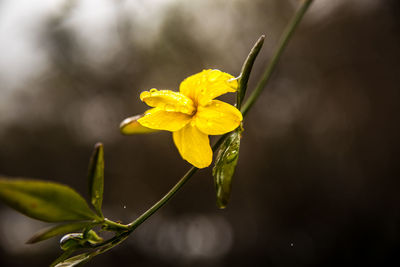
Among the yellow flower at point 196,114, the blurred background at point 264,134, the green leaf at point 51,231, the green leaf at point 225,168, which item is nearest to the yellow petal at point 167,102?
the yellow flower at point 196,114

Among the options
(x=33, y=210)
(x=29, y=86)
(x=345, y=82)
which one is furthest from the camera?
(x=29, y=86)

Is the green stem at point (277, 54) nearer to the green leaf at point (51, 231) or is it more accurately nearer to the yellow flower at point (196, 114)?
the yellow flower at point (196, 114)

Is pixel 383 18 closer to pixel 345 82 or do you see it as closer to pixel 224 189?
pixel 345 82

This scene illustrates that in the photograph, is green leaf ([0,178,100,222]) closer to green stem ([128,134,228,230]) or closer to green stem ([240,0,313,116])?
green stem ([128,134,228,230])

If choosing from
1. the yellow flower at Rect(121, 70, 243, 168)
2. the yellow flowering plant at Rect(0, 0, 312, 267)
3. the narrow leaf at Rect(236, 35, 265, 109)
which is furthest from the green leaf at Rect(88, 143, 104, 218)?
the narrow leaf at Rect(236, 35, 265, 109)

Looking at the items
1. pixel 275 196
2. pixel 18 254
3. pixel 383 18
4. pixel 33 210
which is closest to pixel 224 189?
pixel 33 210

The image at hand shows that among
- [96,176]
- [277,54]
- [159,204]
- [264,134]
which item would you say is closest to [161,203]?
[159,204]
